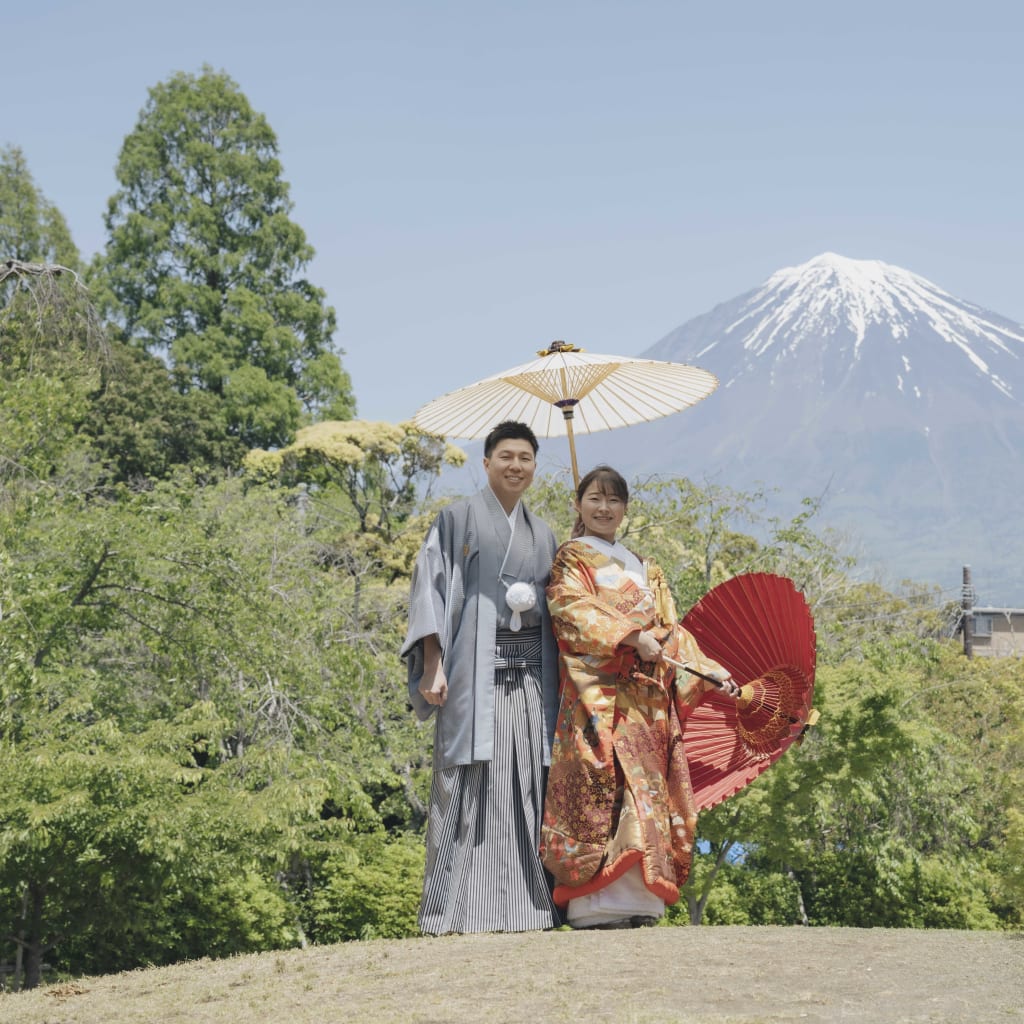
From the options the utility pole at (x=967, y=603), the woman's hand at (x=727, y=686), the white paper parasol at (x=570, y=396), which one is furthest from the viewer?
the utility pole at (x=967, y=603)

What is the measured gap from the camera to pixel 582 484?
18.8ft

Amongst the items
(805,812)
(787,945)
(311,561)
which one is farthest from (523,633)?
(311,561)

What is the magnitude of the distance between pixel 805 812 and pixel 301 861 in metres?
6.09

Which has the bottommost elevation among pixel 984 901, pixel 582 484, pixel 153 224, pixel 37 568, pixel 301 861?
pixel 984 901

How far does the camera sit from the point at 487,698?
5.43 m

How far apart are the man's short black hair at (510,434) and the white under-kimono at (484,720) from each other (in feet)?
0.91

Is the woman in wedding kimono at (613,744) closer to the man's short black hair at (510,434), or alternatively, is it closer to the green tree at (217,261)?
the man's short black hair at (510,434)

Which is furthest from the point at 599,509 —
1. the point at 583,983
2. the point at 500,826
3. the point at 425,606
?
the point at 583,983

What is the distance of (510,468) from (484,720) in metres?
1.09

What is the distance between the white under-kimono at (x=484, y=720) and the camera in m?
5.36

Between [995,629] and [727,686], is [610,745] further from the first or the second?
[995,629]

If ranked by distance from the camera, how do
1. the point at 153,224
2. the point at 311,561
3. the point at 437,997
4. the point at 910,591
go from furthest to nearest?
the point at 910,591 < the point at 153,224 < the point at 311,561 < the point at 437,997

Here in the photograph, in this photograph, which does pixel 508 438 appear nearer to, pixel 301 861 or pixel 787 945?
pixel 787 945

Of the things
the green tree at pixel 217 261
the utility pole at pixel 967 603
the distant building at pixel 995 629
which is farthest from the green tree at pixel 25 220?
the distant building at pixel 995 629
